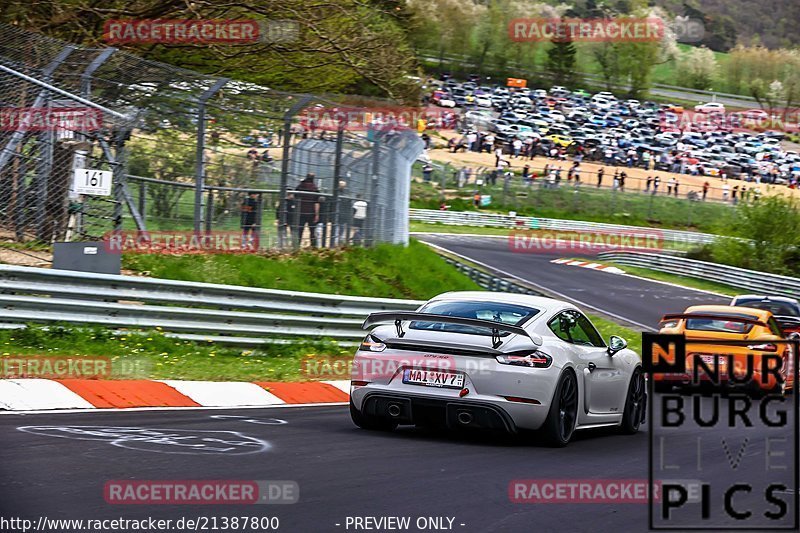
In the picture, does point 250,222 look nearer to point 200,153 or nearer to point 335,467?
point 200,153

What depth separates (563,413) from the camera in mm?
9336

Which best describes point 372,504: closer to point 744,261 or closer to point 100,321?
point 100,321

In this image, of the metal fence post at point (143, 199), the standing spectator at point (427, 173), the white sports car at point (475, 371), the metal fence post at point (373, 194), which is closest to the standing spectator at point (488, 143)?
the standing spectator at point (427, 173)

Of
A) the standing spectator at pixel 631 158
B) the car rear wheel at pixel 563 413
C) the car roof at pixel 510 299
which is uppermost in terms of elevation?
the standing spectator at pixel 631 158

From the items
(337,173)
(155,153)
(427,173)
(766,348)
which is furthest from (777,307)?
(427,173)

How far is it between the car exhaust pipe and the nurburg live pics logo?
4.53 ft

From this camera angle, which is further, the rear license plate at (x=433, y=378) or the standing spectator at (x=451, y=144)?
the standing spectator at (x=451, y=144)

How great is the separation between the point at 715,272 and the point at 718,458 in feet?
109

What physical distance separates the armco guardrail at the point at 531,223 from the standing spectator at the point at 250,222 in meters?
36.3

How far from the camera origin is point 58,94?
553 inches

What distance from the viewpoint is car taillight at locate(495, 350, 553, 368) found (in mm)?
8898

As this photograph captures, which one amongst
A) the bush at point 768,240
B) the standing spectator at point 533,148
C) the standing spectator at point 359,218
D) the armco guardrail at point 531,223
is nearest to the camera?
the standing spectator at point 359,218

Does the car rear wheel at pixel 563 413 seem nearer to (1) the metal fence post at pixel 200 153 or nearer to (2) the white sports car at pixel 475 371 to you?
(2) the white sports car at pixel 475 371

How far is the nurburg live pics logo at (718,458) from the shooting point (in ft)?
20.9
